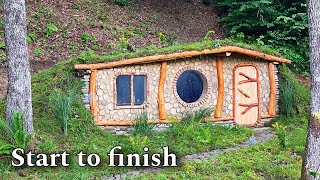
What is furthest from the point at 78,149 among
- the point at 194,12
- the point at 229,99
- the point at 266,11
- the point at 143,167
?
the point at 194,12

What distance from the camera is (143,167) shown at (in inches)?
292

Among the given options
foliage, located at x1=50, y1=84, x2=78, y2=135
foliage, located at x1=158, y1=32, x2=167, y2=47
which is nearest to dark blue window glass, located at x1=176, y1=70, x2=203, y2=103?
foliage, located at x1=50, y1=84, x2=78, y2=135

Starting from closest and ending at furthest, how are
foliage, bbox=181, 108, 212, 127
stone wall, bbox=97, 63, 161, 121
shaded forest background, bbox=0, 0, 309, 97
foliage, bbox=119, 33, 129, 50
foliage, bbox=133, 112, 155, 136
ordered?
foliage, bbox=133, 112, 155, 136 < stone wall, bbox=97, 63, 161, 121 < foliage, bbox=181, 108, 212, 127 < foliage, bbox=119, 33, 129, 50 < shaded forest background, bbox=0, 0, 309, 97

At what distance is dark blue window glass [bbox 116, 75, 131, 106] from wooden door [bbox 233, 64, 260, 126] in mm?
2946

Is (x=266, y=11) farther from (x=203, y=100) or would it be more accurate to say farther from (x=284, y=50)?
(x=203, y=100)

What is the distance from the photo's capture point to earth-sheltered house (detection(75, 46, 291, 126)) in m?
9.61

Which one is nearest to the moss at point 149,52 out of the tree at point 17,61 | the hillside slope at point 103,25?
the tree at point 17,61

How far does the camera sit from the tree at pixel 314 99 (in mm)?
6578

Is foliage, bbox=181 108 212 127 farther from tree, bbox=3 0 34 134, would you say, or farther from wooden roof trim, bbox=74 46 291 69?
tree, bbox=3 0 34 134

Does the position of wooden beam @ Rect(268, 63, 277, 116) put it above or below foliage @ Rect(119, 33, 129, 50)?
below

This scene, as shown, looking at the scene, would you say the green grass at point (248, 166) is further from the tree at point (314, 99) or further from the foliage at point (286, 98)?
the foliage at point (286, 98)

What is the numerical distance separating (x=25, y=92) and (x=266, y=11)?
958 cm

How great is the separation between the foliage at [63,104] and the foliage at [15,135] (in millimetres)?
1172

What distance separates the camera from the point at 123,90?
9859mm
